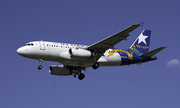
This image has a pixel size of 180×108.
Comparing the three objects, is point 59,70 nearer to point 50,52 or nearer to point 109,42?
point 50,52

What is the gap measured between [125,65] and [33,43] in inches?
578

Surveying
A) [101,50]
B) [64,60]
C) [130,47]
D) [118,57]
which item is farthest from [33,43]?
[130,47]

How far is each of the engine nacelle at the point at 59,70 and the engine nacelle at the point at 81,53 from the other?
7022mm

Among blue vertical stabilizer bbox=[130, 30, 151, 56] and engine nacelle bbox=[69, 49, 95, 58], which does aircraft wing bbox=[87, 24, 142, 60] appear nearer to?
engine nacelle bbox=[69, 49, 95, 58]

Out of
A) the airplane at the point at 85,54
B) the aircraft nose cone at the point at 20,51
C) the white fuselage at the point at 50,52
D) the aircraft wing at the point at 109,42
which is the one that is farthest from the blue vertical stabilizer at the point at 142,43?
the aircraft nose cone at the point at 20,51

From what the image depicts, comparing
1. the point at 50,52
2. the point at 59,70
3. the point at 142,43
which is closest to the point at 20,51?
the point at 50,52

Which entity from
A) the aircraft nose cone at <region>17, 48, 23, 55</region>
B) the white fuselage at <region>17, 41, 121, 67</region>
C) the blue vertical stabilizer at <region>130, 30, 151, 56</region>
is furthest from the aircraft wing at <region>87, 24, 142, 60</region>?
the aircraft nose cone at <region>17, 48, 23, 55</region>

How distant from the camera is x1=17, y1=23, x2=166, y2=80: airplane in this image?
1460 inches

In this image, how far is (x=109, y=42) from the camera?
37406mm

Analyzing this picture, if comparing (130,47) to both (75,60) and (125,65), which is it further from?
(75,60)

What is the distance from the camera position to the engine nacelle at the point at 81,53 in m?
37.3

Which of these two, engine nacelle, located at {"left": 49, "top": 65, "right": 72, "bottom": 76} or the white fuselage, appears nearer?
the white fuselage

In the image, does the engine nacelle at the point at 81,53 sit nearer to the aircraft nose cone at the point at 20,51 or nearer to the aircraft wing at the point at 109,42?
the aircraft wing at the point at 109,42

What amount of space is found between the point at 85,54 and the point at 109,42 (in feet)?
12.2
